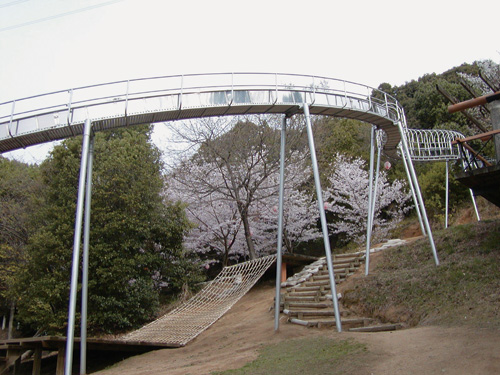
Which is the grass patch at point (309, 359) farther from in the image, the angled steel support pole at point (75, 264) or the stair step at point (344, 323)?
the angled steel support pole at point (75, 264)

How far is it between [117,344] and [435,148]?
37.8 feet

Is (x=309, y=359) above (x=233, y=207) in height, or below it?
below

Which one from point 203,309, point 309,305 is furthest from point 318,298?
point 203,309

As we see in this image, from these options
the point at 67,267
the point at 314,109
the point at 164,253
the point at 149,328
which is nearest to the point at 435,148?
the point at 314,109

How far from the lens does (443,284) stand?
8672mm

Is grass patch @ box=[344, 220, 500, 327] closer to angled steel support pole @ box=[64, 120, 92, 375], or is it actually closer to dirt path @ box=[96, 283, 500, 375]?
dirt path @ box=[96, 283, 500, 375]

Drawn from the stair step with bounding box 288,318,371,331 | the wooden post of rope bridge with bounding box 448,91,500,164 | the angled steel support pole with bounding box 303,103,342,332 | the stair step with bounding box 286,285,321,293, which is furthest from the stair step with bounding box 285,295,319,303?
the wooden post of rope bridge with bounding box 448,91,500,164

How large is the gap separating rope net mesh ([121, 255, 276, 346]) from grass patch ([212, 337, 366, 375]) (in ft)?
11.9

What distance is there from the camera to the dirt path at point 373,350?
4.70 meters

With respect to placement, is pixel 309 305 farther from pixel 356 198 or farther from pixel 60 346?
pixel 356 198

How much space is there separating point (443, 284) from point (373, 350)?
12.3ft

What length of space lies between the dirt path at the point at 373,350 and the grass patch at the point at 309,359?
226mm

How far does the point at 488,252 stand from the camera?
31.8 feet

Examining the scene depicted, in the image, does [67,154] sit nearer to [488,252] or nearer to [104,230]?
[104,230]
